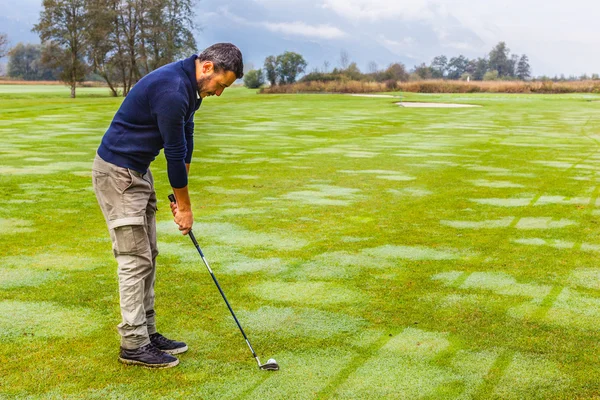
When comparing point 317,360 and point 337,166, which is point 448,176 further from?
point 317,360

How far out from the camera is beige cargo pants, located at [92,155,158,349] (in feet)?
15.4

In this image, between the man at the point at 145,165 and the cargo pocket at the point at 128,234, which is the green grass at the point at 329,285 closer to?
the man at the point at 145,165

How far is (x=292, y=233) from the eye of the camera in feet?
29.2

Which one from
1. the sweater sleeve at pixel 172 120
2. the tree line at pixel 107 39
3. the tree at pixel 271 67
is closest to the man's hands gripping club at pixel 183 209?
the sweater sleeve at pixel 172 120

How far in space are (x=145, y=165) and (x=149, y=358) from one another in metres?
1.39

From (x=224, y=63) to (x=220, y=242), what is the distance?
423cm

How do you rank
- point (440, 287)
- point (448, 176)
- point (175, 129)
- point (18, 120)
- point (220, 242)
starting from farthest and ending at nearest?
point (18, 120) < point (448, 176) < point (220, 242) < point (440, 287) < point (175, 129)

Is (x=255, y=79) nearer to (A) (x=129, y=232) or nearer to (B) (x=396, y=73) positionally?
(B) (x=396, y=73)

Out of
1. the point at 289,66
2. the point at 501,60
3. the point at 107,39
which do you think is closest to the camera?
the point at 107,39

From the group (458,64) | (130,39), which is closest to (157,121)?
(130,39)

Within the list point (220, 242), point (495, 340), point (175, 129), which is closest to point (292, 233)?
point (220, 242)

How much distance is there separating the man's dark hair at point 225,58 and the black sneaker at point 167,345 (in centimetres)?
209

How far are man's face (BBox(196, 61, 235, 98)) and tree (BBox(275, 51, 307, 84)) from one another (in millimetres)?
89053

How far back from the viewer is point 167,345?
506 centimetres
